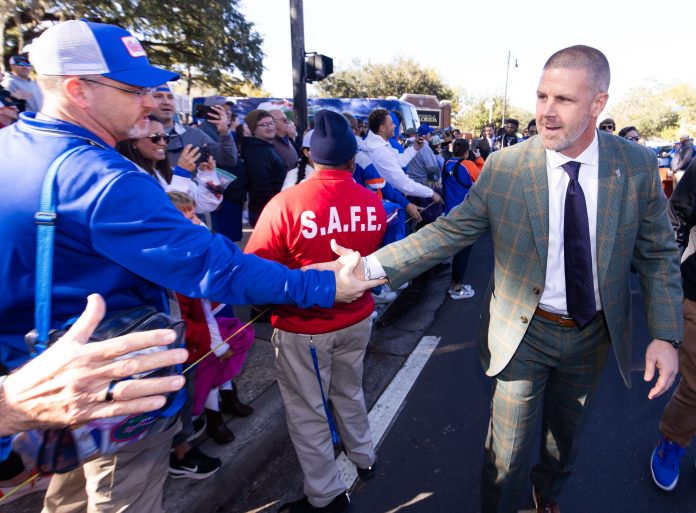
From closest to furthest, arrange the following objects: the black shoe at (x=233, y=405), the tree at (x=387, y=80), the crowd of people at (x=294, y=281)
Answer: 1. the crowd of people at (x=294, y=281)
2. the black shoe at (x=233, y=405)
3. the tree at (x=387, y=80)

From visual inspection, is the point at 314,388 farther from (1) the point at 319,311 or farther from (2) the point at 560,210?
(2) the point at 560,210

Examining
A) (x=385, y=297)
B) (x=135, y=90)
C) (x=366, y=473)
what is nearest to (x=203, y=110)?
(x=385, y=297)

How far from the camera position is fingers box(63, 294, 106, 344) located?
95 centimetres

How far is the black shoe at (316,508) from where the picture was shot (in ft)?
7.63

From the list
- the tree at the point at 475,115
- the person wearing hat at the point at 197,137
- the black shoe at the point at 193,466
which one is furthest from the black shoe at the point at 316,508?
the tree at the point at 475,115

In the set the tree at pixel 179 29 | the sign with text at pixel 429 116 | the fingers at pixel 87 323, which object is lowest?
the fingers at pixel 87 323

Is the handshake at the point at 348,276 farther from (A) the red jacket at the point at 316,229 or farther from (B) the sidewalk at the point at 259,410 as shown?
(B) the sidewalk at the point at 259,410

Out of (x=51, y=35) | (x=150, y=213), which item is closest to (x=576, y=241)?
(x=150, y=213)

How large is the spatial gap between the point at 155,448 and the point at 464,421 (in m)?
2.24

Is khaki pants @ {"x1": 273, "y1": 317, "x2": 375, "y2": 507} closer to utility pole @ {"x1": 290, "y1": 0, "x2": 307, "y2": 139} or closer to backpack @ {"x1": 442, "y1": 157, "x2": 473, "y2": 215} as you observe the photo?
backpack @ {"x1": 442, "y1": 157, "x2": 473, "y2": 215}

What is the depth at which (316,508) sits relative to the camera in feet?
7.57

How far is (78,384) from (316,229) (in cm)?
133

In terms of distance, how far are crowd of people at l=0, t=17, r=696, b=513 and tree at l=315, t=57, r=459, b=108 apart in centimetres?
4609

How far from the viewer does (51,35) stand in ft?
4.31
